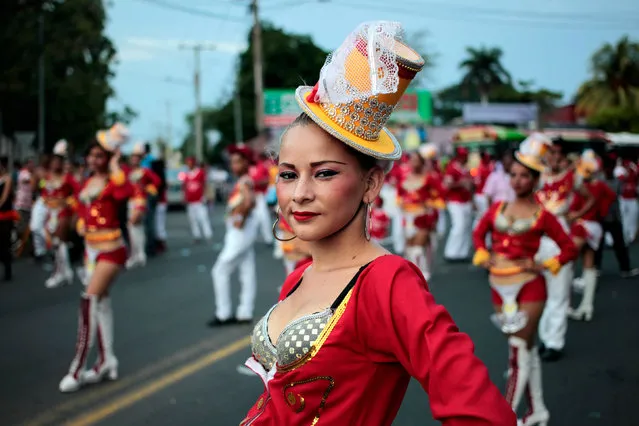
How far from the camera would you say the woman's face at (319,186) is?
2.18 m

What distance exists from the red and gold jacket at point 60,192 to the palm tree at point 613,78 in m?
47.9

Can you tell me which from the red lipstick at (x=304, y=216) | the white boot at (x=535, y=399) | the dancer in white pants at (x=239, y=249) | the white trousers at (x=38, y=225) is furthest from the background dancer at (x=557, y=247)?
the white trousers at (x=38, y=225)

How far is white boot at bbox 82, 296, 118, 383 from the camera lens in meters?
6.66

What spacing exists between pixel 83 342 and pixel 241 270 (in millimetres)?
3199

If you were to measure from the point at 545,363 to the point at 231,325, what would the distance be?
3.76m

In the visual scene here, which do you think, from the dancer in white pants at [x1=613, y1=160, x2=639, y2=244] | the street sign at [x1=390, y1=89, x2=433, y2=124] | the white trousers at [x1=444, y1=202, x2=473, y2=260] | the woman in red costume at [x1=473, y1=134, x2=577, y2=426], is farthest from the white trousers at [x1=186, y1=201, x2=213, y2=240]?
the street sign at [x1=390, y1=89, x2=433, y2=124]

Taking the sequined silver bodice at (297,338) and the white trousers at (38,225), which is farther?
the white trousers at (38,225)

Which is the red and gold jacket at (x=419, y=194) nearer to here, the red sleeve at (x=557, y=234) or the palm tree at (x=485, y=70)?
the red sleeve at (x=557, y=234)

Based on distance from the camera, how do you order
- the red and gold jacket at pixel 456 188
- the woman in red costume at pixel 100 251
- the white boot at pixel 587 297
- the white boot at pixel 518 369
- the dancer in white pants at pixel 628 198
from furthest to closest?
the dancer in white pants at pixel 628 198 < the red and gold jacket at pixel 456 188 < the white boot at pixel 587 297 < the woman in red costume at pixel 100 251 < the white boot at pixel 518 369

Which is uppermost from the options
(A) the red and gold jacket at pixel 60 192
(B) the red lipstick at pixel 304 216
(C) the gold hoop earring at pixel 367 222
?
(B) the red lipstick at pixel 304 216

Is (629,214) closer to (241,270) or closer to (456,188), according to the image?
(456,188)

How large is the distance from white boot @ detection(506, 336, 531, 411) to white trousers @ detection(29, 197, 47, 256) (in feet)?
38.7

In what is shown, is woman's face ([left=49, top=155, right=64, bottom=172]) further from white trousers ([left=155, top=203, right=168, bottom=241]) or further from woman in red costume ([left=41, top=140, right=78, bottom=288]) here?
white trousers ([left=155, top=203, right=168, bottom=241])

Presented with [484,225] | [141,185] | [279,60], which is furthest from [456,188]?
[279,60]
